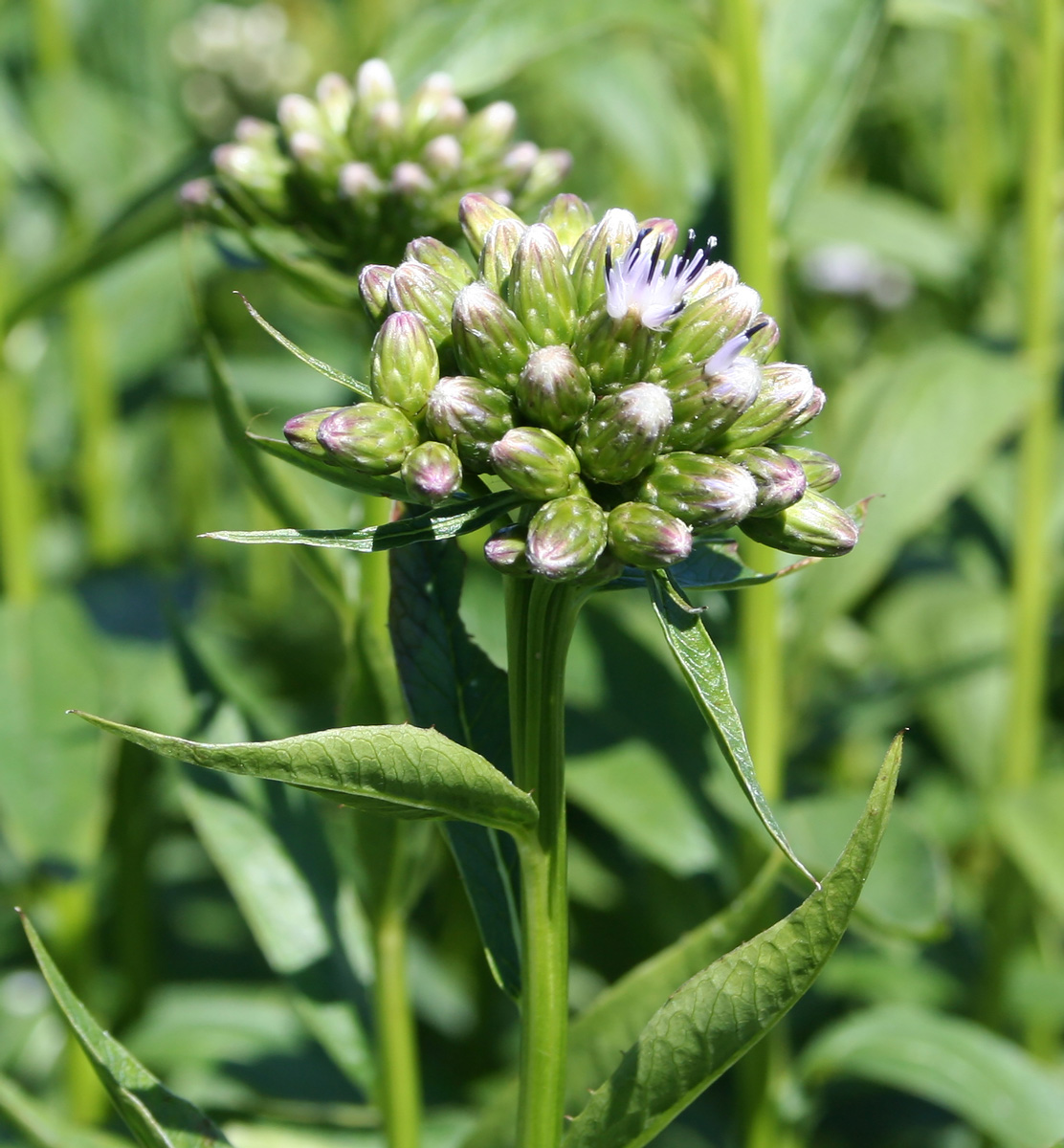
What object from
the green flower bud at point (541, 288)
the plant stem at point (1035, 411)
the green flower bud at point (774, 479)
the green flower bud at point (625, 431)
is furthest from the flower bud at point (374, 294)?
the plant stem at point (1035, 411)

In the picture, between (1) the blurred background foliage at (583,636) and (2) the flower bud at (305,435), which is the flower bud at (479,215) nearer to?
(2) the flower bud at (305,435)

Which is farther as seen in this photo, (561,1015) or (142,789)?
(142,789)

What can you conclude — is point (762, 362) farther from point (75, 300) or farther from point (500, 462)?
point (75, 300)

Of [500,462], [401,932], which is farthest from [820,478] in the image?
[401,932]

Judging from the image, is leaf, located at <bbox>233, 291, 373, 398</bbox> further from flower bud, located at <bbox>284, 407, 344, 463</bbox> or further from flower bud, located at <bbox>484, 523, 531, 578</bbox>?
flower bud, located at <bbox>484, 523, 531, 578</bbox>

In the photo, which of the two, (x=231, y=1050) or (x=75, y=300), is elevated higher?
(x=75, y=300)

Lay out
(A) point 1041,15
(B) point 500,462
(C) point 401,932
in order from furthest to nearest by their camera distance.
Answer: (A) point 1041,15 < (C) point 401,932 < (B) point 500,462

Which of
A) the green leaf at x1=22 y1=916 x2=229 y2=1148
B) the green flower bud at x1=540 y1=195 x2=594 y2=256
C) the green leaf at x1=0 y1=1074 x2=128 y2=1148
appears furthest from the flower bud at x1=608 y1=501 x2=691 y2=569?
the green leaf at x1=0 y1=1074 x2=128 y2=1148
